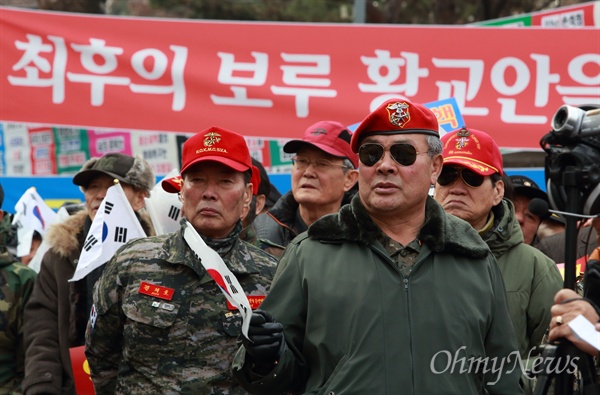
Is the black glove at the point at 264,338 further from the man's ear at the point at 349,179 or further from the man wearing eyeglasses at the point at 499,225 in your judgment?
the man's ear at the point at 349,179

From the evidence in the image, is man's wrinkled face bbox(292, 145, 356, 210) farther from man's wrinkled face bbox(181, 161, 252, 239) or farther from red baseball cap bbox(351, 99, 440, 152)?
red baseball cap bbox(351, 99, 440, 152)

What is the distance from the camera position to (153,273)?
483 cm

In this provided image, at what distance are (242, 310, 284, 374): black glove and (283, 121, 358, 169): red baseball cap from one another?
2.78 m

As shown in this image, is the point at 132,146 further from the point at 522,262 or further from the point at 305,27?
the point at 522,262

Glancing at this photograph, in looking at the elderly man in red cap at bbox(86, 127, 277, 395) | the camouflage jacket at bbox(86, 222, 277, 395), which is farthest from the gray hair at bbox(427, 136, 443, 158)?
the camouflage jacket at bbox(86, 222, 277, 395)

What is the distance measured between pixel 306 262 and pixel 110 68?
4888 millimetres

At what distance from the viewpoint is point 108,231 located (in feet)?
20.5

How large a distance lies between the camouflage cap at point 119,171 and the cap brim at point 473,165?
2.32 meters

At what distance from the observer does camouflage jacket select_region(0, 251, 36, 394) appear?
22.1 feet

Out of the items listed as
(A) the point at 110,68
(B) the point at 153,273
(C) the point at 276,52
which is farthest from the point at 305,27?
(B) the point at 153,273

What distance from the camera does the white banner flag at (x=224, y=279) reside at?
3.72 metres

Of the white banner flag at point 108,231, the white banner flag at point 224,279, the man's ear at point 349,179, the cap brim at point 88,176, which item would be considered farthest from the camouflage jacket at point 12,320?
the white banner flag at point 224,279

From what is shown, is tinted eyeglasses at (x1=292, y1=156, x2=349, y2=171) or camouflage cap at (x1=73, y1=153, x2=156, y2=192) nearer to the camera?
tinted eyeglasses at (x1=292, y1=156, x2=349, y2=171)

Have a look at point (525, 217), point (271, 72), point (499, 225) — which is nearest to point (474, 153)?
point (499, 225)
